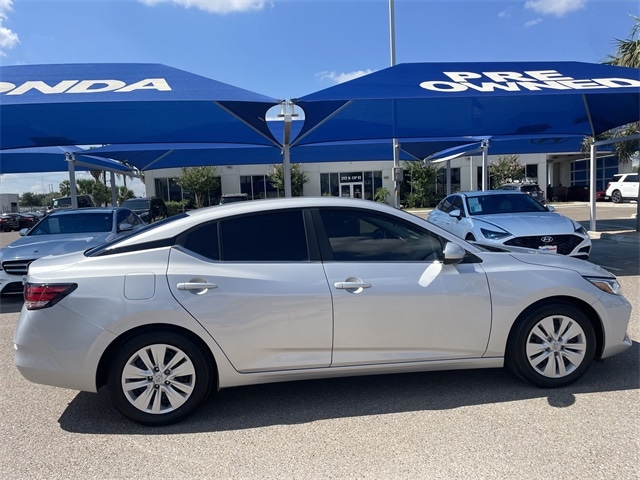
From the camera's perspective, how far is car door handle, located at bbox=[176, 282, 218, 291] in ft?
10.9

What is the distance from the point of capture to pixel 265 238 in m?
3.60

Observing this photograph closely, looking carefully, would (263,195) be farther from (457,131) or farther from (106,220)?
(106,220)

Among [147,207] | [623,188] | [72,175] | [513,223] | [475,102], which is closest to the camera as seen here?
[513,223]

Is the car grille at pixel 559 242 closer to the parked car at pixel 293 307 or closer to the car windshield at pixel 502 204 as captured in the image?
the car windshield at pixel 502 204

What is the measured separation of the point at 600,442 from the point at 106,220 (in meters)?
8.50

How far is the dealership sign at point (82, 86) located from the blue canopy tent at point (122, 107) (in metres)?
0.01

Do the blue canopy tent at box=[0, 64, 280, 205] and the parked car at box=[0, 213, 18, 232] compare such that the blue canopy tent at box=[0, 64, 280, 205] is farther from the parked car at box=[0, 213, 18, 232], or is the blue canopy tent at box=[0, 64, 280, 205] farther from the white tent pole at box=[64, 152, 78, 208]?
the parked car at box=[0, 213, 18, 232]

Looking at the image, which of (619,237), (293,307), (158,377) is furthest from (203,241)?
(619,237)

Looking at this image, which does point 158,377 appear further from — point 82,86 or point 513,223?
point 513,223

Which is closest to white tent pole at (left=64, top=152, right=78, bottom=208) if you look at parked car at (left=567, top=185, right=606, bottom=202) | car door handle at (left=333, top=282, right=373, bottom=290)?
car door handle at (left=333, top=282, right=373, bottom=290)

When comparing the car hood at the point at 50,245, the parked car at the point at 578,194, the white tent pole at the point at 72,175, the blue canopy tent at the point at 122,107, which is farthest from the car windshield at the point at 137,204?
the parked car at the point at 578,194

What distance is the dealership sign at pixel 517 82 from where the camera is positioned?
827cm

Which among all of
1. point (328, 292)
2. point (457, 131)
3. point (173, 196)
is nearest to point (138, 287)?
point (328, 292)

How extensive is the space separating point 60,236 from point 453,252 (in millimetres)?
7325
